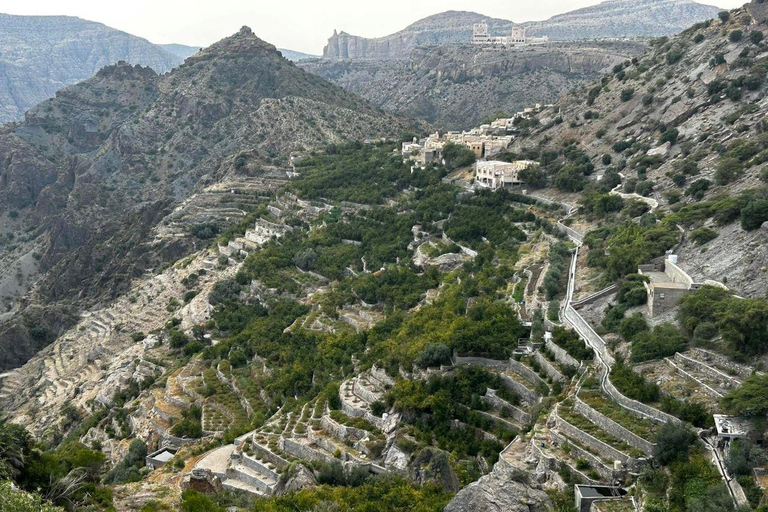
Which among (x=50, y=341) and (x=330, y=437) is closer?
(x=330, y=437)

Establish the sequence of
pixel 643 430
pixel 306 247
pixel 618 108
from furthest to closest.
Result: 1. pixel 618 108
2. pixel 306 247
3. pixel 643 430

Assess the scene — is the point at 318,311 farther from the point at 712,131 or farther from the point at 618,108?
the point at 618,108

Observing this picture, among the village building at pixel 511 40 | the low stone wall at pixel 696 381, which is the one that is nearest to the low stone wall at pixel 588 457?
the low stone wall at pixel 696 381

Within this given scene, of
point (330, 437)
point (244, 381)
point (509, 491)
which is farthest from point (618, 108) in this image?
point (509, 491)

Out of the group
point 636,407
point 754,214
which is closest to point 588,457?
point 636,407

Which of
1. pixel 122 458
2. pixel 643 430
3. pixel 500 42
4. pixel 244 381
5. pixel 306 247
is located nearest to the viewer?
pixel 643 430

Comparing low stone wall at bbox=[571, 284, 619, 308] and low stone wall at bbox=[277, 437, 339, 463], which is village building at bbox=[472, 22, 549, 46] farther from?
low stone wall at bbox=[277, 437, 339, 463]
